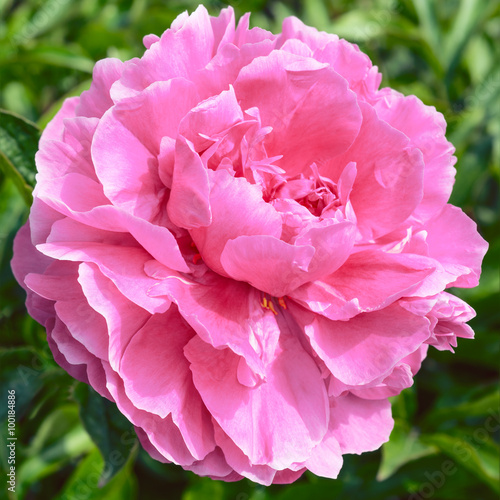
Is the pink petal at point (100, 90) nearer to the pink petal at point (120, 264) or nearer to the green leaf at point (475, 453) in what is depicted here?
the pink petal at point (120, 264)

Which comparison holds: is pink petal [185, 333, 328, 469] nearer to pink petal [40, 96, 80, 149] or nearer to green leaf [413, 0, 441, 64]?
pink petal [40, 96, 80, 149]

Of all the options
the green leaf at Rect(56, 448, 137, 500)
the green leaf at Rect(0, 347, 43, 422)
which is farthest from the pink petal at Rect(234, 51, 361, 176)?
the green leaf at Rect(56, 448, 137, 500)

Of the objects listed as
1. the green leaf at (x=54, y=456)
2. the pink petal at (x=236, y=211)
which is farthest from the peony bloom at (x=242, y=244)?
the green leaf at (x=54, y=456)

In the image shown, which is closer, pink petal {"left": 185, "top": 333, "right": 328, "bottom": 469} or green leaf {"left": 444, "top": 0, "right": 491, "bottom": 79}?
pink petal {"left": 185, "top": 333, "right": 328, "bottom": 469}

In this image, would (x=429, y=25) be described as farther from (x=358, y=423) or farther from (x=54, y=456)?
(x=54, y=456)

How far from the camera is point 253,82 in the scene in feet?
2.40

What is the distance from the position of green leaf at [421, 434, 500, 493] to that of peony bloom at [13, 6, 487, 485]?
44 centimetres

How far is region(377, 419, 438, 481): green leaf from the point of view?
1084 millimetres

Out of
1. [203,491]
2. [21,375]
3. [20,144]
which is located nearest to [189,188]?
[20,144]

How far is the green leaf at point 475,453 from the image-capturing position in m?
1.15

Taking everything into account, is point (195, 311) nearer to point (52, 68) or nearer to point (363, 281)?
Result: point (363, 281)

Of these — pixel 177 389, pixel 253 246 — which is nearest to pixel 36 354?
pixel 177 389

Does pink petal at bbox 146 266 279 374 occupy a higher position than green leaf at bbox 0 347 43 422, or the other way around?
pink petal at bbox 146 266 279 374

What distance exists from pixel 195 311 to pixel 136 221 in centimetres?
13
